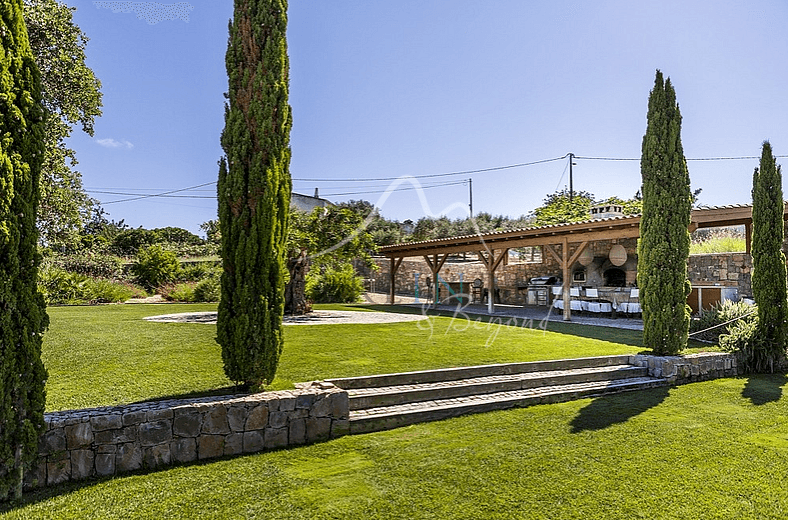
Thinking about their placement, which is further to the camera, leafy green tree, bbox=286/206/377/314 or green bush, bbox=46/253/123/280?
green bush, bbox=46/253/123/280

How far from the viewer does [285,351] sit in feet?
22.6

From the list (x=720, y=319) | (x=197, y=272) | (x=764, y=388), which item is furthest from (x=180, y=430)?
(x=197, y=272)

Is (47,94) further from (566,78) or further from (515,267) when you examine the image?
→ (515,267)

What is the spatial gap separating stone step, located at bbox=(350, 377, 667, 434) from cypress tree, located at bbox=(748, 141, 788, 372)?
296 centimetres

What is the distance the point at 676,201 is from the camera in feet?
21.7

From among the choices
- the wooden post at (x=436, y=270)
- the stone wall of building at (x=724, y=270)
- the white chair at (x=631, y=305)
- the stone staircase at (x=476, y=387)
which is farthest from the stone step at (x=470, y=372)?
the wooden post at (x=436, y=270)

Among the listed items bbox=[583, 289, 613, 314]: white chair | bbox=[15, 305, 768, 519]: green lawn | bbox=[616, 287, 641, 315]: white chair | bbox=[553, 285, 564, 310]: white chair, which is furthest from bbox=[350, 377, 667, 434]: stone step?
bbox=[553, 285, 564, 310]: white chair

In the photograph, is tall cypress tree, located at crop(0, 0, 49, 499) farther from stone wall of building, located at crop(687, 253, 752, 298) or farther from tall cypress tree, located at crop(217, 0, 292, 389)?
stone wall of building, located at crop(687, 253, 752, 298)

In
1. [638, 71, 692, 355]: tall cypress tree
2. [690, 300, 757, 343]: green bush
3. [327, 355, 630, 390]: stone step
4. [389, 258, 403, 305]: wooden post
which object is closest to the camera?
[327, 355, 630, 390]: stone step

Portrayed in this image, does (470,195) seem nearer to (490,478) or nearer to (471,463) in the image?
(471,463)

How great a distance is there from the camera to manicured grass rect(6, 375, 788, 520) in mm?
2865

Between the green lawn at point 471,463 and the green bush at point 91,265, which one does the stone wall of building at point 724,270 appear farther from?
the green bush at point 91,265

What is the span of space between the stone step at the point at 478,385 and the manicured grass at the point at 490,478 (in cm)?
50

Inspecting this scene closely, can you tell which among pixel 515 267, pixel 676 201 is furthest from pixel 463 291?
pixel 676 201
